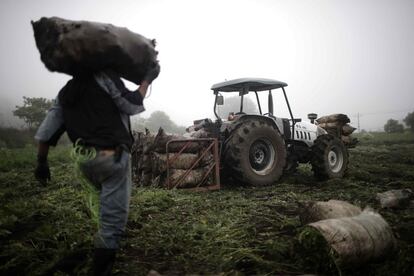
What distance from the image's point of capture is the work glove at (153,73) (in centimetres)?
246

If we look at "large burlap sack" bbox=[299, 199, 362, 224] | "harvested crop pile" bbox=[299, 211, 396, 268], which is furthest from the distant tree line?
"harvested crop pile" bbox=[299, 211, 396, 268]

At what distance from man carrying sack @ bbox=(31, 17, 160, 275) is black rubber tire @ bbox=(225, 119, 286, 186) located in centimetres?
402

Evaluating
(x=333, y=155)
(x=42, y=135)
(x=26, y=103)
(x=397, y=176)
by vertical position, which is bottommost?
(x=397, y=176)

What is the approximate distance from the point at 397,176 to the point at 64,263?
791 cm

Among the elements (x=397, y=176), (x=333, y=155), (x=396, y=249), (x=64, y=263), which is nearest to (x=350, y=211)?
(x=396, y=249)

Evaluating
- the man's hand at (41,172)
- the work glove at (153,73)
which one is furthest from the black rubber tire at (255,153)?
the man's hand at (41,172)

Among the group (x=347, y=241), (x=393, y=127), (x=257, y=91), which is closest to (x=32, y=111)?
(x=257, y=91)

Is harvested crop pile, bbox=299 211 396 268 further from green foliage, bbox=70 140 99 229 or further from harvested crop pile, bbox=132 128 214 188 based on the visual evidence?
harvested crop pile, bbox=132 128 214 188

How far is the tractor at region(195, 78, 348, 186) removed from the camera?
6250 millimetres

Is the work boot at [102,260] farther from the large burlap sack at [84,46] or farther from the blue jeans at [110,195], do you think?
the large burlap sack at [84,46]

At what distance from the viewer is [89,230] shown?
10.9ft

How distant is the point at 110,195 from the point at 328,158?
20.9 ft

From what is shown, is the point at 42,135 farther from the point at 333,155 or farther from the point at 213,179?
the point at 333,155

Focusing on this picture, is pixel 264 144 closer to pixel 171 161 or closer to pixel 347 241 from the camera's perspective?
pixel 171 161
